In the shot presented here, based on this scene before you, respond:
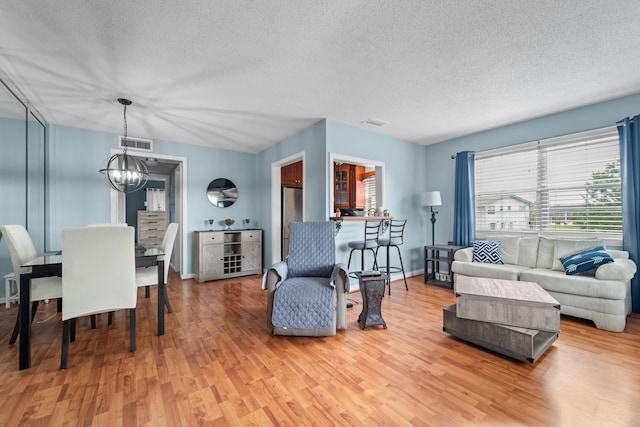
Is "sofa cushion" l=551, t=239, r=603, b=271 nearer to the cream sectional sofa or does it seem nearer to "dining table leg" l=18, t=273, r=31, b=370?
the cream sectional sofa

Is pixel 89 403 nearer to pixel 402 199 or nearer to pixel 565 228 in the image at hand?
pixel 402 199

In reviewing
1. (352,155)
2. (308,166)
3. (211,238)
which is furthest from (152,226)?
(352,155)

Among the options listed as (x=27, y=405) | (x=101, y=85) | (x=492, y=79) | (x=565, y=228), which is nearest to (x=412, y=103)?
(x=492, y=79)

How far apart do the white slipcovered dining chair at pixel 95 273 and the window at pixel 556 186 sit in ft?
16.1

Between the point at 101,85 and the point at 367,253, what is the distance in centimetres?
395

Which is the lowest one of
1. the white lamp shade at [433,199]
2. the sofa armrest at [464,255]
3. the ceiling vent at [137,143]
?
the sofa armrest at [464,255]

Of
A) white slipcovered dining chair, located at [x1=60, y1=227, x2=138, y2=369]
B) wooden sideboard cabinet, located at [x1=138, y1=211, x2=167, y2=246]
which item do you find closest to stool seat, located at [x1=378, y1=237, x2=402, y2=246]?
white slipcovered dining chair, located at [x1=60, y1=227, x2=138, y2=369]

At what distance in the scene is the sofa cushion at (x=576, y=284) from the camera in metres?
2.65

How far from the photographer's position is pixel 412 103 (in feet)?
11.1

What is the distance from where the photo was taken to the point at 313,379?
6.22ft

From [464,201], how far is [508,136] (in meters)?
1.17

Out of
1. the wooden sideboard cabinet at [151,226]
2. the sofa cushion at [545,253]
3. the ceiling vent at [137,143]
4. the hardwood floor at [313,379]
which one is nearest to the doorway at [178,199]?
the ceiling vent at [137,143]

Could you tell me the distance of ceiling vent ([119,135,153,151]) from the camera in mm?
4480

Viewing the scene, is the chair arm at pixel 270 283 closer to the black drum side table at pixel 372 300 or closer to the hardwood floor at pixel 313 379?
the hardwood floor at pixel 313 379
